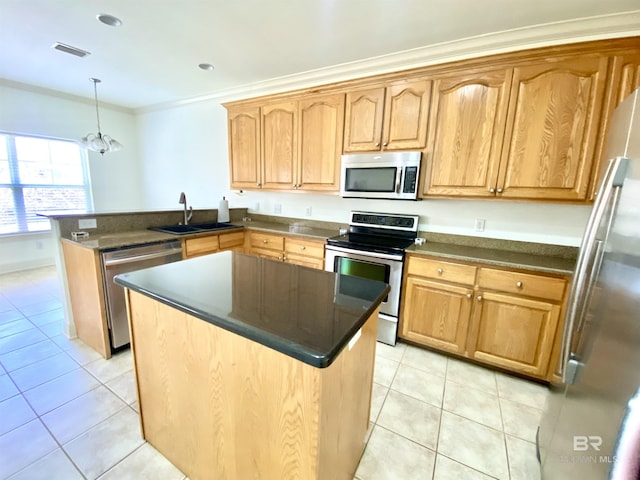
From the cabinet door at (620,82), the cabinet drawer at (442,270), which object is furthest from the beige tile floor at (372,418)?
the cabinet door at (620,82)

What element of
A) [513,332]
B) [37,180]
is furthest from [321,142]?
[37,180]

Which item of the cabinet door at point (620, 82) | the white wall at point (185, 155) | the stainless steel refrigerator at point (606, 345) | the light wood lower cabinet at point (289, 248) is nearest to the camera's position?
the stainless steel refrigerator at point (606, 345)

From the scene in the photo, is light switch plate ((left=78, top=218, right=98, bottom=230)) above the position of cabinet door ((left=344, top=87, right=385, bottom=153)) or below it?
below

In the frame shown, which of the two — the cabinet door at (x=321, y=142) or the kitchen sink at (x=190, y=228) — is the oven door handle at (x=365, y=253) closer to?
the cabinet door at (x=321, y=142)

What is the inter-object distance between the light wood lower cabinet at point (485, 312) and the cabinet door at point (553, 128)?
68 cm

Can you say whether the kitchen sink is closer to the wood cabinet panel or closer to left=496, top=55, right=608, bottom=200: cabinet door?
the wood cabinet panel

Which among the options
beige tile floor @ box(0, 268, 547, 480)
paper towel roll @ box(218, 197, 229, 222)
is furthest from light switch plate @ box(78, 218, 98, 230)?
paper towel roll @ box(218, 197, 229, 222)

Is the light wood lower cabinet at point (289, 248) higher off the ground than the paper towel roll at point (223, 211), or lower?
lower

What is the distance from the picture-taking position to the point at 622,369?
0.65m

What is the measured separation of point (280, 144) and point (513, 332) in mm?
2824

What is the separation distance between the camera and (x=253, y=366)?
959 mm

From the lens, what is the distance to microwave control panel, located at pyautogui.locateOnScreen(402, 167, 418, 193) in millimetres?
2377

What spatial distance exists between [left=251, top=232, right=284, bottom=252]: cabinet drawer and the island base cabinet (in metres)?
1.84

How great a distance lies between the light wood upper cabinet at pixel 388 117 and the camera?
7.70 ft
